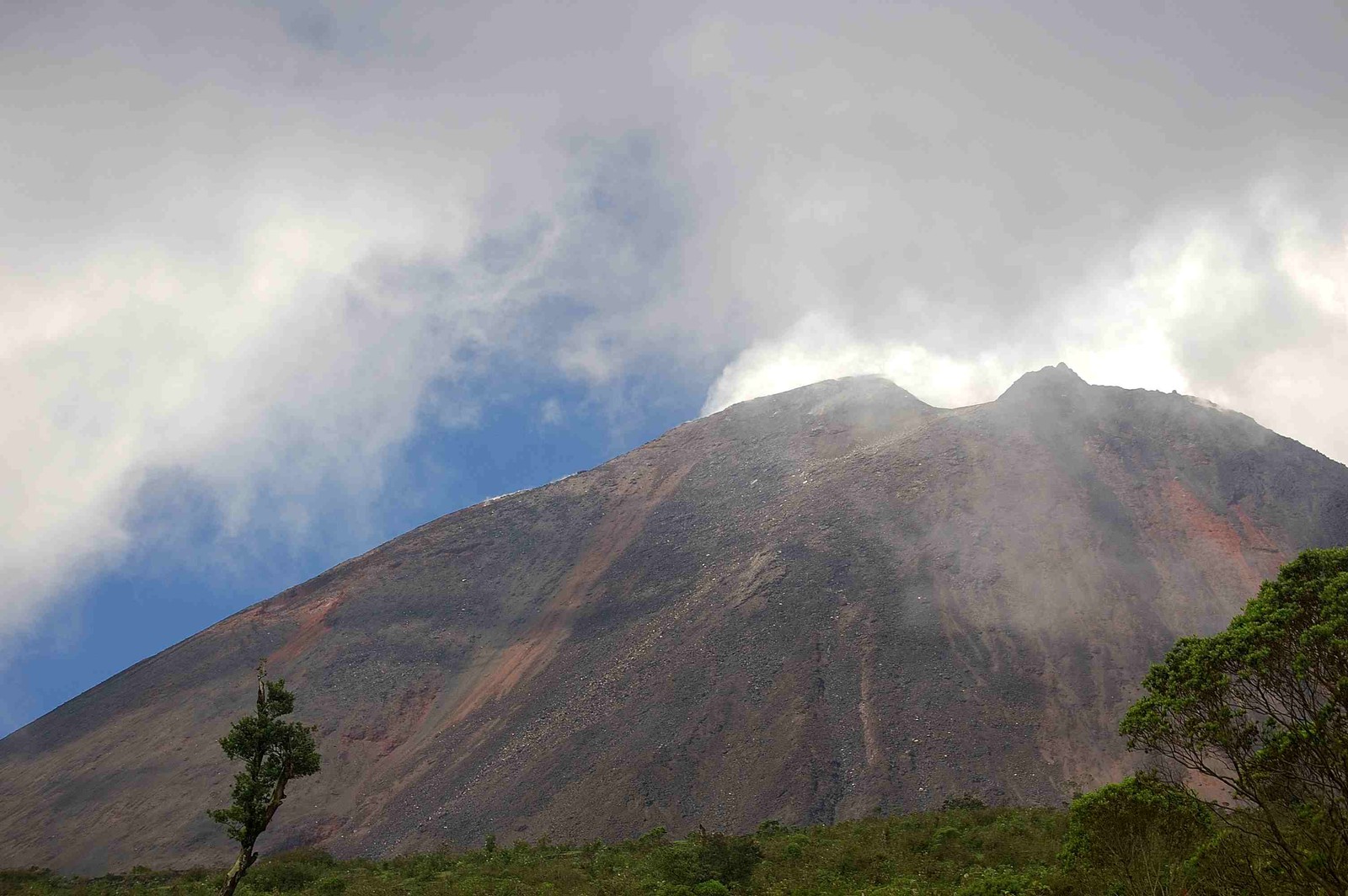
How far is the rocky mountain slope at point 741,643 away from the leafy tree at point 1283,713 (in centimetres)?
4236

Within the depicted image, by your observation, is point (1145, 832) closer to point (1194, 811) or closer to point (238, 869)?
point (1194, 811)

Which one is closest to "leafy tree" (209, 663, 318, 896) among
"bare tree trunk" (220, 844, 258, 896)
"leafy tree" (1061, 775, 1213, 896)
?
"bare tree trunk" (220, 844, 258, 896)

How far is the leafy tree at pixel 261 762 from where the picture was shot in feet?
64.1

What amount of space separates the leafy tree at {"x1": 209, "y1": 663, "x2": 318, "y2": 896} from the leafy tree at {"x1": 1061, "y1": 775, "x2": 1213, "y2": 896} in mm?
16338

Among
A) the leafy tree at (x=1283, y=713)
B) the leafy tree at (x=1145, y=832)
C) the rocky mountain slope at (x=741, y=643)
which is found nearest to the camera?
the leafy tree at (x=1283, y=713)

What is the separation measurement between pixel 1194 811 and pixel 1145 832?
927 mm

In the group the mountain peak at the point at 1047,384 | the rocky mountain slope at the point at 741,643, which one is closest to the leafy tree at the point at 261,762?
the rocky mountain slope at the point at 741,643

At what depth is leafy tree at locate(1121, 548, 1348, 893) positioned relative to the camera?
12.8m

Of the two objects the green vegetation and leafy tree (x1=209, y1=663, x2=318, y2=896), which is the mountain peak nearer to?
the green vegetation

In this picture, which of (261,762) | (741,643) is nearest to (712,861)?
(261,762)

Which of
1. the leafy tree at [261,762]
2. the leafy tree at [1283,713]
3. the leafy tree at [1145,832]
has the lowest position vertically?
the leafy tree at [1145,832]

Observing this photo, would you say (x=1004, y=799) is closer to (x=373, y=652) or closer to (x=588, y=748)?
(x=588, y=748)

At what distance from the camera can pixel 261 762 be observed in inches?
802

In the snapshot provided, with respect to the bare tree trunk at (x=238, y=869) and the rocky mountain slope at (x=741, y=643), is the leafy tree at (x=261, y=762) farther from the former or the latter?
the rocky mountain slope at (x=741, y=643)
